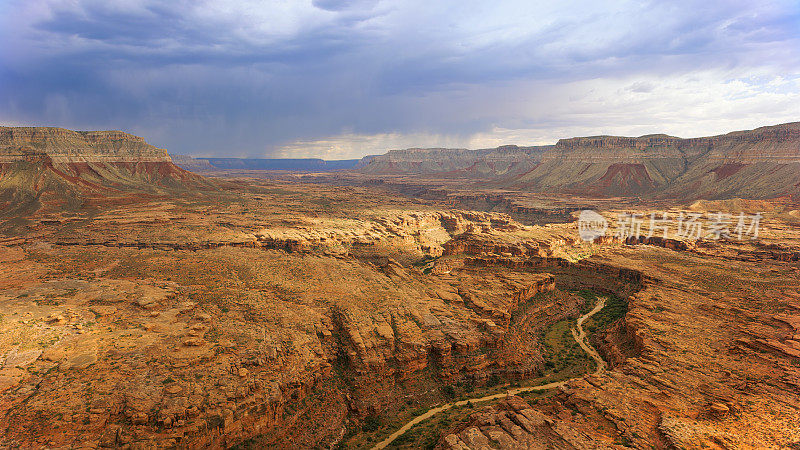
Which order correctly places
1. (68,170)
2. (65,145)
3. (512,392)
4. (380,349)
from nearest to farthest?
(380,349)
(512,392)
(68,170)
(65,145)

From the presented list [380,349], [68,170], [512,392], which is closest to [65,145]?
[68,170]

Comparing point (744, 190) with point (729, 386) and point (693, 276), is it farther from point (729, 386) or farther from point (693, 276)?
point (729, 386)

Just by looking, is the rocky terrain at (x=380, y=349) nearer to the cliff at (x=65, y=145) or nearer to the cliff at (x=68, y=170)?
the cliff at (x=68, y=170)

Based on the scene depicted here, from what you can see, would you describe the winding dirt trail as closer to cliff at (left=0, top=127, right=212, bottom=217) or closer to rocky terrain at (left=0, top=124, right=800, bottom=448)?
rocky terrain at (left=0, top=124, right=800, bottom=448)

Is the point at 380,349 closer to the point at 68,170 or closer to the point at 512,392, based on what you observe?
the point at 512,392

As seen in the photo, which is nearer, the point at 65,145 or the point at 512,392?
the point at 512,392

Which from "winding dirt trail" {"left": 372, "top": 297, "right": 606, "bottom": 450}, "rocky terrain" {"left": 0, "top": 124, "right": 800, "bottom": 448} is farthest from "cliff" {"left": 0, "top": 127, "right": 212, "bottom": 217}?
"winding dirt trail" {"left": 372, "top": 297, "right": 606, "bottom": 450}

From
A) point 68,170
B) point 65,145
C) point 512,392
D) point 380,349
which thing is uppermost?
point 65,145

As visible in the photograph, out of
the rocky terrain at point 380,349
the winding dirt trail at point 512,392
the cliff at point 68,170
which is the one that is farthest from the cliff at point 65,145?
the winding dirt trail at point 512,392

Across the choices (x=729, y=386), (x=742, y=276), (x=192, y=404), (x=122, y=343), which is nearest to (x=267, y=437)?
(x=192, y=404)
